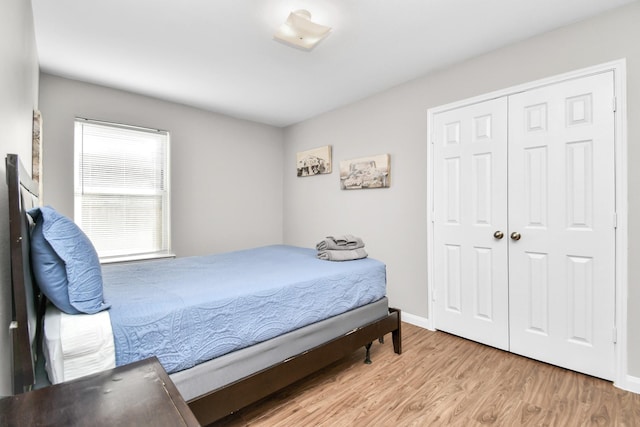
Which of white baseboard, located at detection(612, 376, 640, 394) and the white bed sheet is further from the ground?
the white bed sheet

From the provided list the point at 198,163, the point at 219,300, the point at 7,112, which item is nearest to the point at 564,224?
the point at 219,300

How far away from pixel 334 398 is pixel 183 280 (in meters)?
1.22

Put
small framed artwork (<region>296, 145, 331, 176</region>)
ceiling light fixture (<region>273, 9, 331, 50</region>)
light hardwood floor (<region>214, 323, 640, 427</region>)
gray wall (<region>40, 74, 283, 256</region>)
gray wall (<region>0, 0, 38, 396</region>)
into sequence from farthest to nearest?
small framed artwork (<region>296, 145, 331, 176</region>) < gray wall (<region>40, 74, 283, 256</region>) < ceiling light fixture (<region>273, 9, 331, 50</region>) < light hardwood floor (<region>214, 323, 640, 427</region>) < gray wall (<region>0, 0, 38, 396</region>)

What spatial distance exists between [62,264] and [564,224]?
3.03 metres

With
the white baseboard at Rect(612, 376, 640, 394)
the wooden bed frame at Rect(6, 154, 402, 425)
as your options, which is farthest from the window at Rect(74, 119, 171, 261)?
the white baseboard at Rect(612, 376, 640, 394)

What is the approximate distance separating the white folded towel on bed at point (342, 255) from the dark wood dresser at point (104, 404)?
1733mm

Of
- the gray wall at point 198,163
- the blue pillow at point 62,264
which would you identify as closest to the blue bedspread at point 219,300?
the blue pillow at point 62,264

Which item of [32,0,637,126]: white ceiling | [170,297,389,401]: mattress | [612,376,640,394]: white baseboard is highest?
[32,0,637,126]: white ceiling

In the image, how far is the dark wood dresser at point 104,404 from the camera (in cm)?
67

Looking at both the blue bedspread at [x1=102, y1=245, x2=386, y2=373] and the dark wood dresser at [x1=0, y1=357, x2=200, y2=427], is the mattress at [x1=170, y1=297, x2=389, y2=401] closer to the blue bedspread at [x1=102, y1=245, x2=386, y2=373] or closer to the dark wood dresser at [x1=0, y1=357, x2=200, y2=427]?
the blue bedspread at [x1=102, y1=245, x2=386, y2=373]

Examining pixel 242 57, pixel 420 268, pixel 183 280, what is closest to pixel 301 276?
pixel 183 280

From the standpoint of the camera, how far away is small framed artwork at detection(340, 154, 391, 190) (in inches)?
132

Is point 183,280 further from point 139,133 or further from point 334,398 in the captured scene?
point 139,133

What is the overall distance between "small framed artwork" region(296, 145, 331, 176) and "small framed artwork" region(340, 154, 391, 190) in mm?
292
